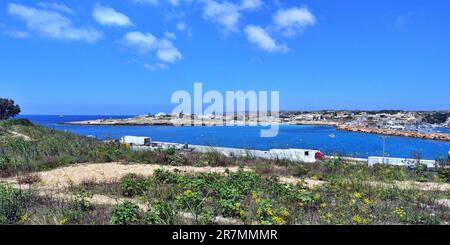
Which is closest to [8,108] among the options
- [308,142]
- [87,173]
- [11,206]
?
[308,142]

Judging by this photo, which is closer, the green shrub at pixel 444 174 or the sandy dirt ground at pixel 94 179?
the sandy dirt ground at pixel 94 179

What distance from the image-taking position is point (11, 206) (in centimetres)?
436

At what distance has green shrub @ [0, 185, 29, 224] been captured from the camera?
4.04 metres

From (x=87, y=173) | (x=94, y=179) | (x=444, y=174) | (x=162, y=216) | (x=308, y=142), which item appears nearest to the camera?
(x=162, y=216)

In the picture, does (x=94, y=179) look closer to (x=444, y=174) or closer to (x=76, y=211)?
(x=76, y=211)

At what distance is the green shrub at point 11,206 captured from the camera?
404cm

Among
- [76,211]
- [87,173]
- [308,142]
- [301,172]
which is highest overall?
[76,211]

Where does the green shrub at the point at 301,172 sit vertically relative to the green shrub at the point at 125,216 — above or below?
below

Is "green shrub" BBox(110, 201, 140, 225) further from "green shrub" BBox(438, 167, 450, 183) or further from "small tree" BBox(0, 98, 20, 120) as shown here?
"small tree" BBox(0, 98, 20, 120)

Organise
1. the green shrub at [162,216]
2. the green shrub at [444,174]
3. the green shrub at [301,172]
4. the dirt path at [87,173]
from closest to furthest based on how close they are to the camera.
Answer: the green shrub at [162,216], the dirt path at [87,173], the green shrub at [301,172], the green shrub at [444,174]

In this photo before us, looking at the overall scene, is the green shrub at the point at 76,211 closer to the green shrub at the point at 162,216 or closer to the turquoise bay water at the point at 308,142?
the green shrub at the point at 162,216

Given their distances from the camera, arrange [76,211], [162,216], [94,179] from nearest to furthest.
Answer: [162,216]
[76,211]
[94,179]

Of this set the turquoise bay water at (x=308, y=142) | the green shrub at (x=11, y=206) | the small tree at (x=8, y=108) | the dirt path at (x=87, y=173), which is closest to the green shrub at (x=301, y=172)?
the dirt path at (x=87, y=173)

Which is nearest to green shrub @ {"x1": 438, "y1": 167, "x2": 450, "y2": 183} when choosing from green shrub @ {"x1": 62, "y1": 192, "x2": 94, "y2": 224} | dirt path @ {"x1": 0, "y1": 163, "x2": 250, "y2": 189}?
dirt path @ {"x1": 0, "y1": 163, "x2": 250, "y2": 189}
